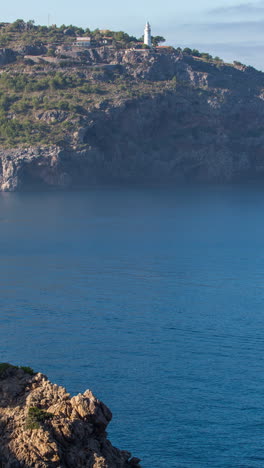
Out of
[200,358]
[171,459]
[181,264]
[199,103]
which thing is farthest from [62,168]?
Result: [171,459]

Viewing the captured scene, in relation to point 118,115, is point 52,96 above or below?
Result: above

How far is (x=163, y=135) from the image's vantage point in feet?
486

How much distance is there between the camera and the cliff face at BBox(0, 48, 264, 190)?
5256 inches

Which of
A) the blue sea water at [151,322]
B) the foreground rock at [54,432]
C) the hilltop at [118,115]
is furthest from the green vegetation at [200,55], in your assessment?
the foreground rock at [54,432]

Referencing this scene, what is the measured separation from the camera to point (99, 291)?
187ft

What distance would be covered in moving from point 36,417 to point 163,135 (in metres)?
129

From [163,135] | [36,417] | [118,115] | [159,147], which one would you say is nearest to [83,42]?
[118,115]

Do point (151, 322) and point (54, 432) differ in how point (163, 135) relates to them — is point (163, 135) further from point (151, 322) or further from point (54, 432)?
point (54, 432)

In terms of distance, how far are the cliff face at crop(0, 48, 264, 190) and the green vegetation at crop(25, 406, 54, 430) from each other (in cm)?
10907

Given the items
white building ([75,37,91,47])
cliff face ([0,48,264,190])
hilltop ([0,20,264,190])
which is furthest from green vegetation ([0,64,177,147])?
white building ([75,37,91,47])

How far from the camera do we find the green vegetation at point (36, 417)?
73.4 feet

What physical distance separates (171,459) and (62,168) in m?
105

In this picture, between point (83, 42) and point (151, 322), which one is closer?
point (151, 322)

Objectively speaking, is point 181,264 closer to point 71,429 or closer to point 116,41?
point 71,429
